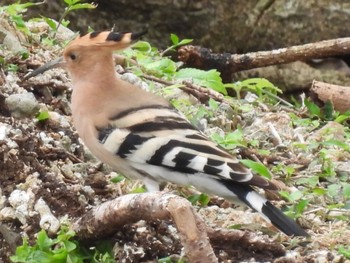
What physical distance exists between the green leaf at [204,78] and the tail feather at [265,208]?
1.68 meters

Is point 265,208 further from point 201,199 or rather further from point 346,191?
point 346,191

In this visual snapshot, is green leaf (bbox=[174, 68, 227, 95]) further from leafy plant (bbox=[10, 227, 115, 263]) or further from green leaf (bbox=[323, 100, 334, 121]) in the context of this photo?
leafy plant (bbox=[10, 227, 115, 263])

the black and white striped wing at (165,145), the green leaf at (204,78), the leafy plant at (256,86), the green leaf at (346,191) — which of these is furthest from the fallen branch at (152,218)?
the leafy plant at (256,86)

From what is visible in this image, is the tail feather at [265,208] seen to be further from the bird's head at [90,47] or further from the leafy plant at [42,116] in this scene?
the leafy plant at [42,116]

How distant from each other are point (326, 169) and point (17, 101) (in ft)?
4.86

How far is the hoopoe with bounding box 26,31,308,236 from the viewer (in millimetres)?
3867

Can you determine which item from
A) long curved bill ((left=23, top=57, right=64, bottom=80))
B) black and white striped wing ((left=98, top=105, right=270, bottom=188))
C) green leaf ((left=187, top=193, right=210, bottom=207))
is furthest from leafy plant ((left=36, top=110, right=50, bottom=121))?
green leaf ((left=187, top=193, right=210, bottom=207))

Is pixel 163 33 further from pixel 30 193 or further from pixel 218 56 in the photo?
pixel 30 193

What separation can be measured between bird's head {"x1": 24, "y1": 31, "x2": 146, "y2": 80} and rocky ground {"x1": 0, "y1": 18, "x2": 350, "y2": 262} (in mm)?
270

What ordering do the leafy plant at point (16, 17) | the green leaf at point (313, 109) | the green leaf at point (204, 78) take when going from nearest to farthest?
the leafy plant at point (16, 17) < the green leaf at point (204, 78) < the green leaf at point (313, 109)

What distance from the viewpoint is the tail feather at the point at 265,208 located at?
148 inches

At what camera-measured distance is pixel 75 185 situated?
13.8 feet

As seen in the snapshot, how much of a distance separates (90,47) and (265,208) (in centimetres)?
114

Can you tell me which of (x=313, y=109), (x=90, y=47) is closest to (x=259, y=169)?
(x=90, y=47)
